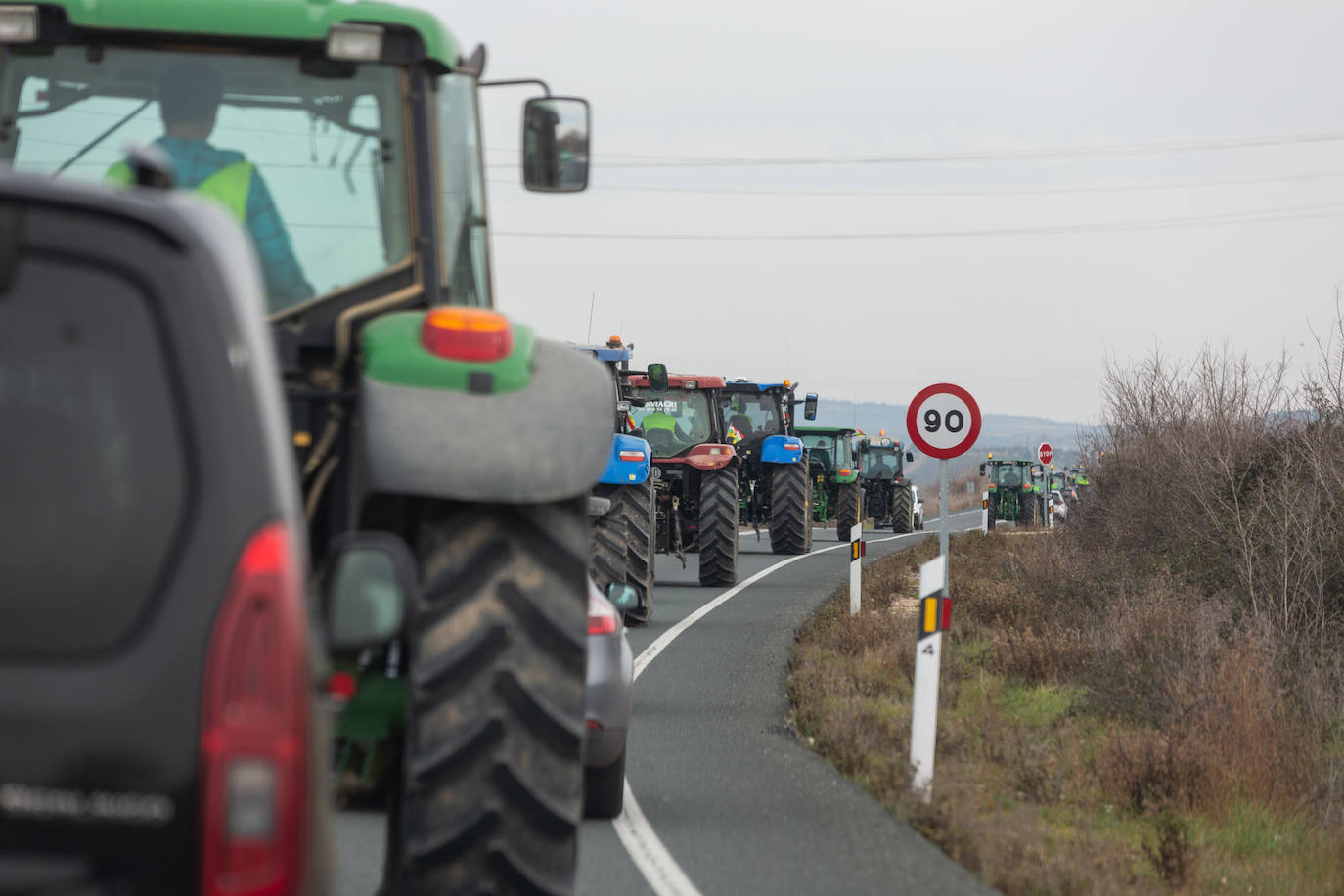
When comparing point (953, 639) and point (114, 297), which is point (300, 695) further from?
point (953, 639)

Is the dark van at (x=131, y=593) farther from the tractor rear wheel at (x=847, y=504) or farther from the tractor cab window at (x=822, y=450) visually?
the tractor cab window at (x=822, y=450)

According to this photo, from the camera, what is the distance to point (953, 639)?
1747 centimetres

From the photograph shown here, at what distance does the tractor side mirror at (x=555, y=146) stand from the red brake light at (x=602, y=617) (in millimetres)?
2400

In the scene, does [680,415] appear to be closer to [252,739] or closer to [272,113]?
[272,113]

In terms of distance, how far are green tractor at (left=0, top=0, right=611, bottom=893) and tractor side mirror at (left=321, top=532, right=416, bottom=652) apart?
261 millimetres

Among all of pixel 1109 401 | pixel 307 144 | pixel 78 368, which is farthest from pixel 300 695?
pixel 1109 401

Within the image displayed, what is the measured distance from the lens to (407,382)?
175 inches

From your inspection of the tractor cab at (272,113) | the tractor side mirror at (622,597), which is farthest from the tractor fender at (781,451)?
the tractor cab at (272,113)

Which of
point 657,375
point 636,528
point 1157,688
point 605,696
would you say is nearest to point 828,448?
point 657,375

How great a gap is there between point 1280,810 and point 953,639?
7372mm

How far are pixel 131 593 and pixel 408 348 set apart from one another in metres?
2.00

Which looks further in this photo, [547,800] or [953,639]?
[953,639]

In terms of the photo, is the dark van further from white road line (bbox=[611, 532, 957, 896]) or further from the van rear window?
white road line (bbox=[611, 532, 957, 896])

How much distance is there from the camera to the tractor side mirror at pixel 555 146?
6227 mm
